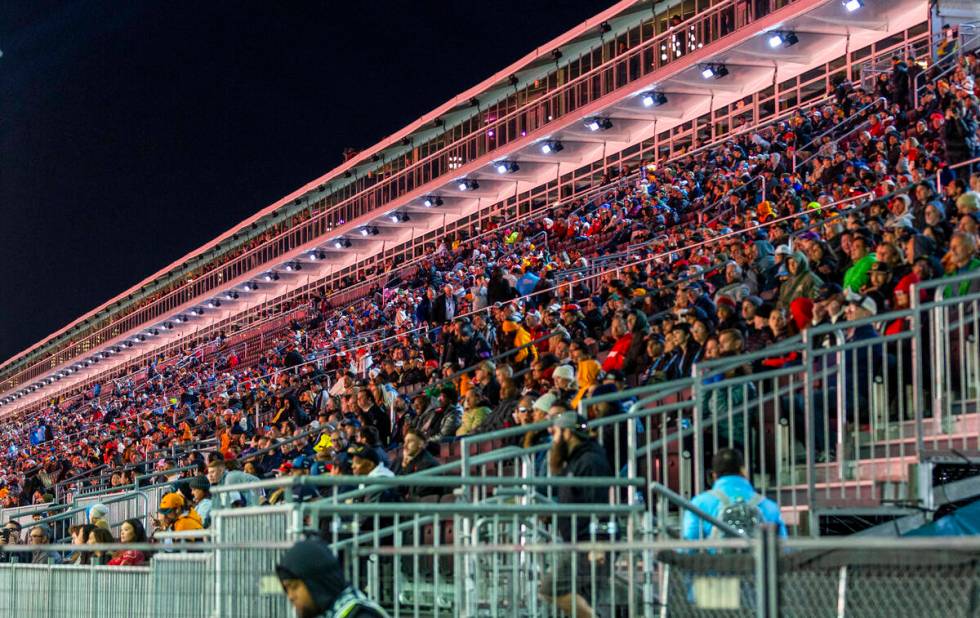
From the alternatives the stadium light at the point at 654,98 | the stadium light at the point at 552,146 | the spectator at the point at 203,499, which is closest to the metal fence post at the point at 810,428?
the spectator at the point at 203,499

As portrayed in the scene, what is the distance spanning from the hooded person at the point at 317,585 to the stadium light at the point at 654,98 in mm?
29817

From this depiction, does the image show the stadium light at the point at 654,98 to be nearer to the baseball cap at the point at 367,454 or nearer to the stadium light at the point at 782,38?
the stadium light at the point at 782,38

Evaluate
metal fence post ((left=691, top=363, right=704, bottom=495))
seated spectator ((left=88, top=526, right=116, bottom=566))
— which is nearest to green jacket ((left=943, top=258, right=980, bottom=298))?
metal fence post ((left=691, top=363, right=704, bottom=495))

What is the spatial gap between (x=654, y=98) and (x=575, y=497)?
2702cm

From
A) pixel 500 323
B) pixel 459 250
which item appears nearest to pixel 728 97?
pixel 459 250

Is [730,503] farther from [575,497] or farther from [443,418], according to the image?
[443,418]

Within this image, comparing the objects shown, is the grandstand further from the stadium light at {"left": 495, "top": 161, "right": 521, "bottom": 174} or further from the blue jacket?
the stadium light at {"left": 495, "top": 161, "right": 521, "bottom": 174}

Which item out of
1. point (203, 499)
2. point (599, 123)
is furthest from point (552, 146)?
point (203, 499)

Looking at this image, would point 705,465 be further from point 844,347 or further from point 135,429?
point 135,429

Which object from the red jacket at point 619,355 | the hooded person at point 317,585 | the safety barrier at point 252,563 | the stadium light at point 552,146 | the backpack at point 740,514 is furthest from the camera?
the stadium light at point 552,146

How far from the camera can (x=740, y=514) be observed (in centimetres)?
812

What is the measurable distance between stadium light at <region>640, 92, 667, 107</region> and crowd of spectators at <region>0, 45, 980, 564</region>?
6.01 feet

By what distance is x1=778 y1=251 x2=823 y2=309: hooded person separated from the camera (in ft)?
39.9

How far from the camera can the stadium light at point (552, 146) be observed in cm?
3962
